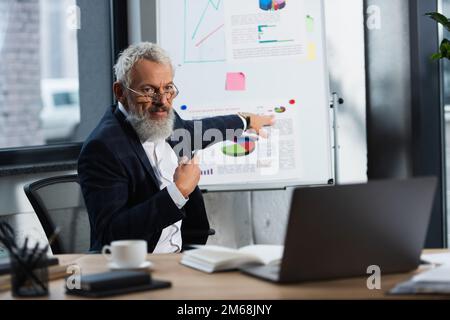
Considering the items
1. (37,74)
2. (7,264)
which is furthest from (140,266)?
(37,74)

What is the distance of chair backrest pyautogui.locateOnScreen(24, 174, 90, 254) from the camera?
261 centimetres

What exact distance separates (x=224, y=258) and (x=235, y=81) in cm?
191

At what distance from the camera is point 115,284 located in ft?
5.24

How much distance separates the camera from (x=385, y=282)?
1.67 meters

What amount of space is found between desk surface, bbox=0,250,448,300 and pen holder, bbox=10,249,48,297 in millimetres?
26

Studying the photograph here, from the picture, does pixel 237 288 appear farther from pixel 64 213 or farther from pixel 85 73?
pixel 85 73

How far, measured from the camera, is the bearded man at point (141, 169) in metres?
2.47

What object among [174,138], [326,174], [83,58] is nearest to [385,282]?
[174,138]

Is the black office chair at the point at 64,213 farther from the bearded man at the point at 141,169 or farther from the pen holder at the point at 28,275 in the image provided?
the pen holder at the point at 28,275

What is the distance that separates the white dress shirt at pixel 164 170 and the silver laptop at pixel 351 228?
3.28 ft

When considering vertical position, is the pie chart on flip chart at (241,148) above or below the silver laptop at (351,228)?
above

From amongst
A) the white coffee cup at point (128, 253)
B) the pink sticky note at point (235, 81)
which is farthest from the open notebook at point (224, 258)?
the pink sticky note at point (235, 81)

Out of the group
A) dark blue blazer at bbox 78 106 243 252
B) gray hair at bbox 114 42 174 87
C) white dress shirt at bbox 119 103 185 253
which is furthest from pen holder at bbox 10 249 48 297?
gray hair at bbox 114 42 174 87

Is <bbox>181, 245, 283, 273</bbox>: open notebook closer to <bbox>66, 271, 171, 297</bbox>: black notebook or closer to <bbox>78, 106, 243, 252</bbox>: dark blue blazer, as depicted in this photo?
<bbox>66, 271, 171, 297</bbox>: black notebook
